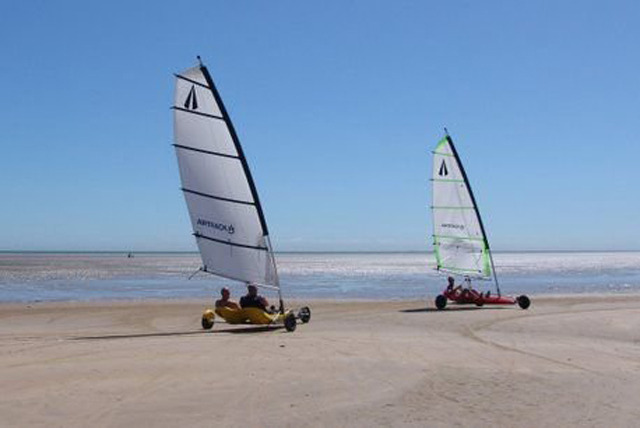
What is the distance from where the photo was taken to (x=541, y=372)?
1082 centimetres

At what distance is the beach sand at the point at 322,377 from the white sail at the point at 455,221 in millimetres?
9334

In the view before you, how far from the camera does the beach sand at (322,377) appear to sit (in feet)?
26.1

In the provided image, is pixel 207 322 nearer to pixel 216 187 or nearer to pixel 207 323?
pixel 207 323

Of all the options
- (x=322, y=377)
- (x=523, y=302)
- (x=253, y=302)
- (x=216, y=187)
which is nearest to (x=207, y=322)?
(x=253, y=302)

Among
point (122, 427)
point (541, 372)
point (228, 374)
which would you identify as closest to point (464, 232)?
point (541, 372)

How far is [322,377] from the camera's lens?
32.8 ft

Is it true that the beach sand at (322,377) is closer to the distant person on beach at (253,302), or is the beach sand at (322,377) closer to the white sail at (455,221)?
the distant person on beach at (253,302)

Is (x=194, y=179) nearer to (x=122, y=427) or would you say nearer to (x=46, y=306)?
(x=122, y=427)

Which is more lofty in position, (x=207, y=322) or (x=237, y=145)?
(x=237, y=145)

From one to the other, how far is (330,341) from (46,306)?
16.3m

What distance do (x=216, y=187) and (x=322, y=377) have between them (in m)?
7.68

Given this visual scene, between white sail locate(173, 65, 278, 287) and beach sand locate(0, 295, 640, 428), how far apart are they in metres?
1.62

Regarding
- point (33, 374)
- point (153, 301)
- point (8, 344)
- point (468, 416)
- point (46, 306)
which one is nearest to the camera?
point (468, 416)

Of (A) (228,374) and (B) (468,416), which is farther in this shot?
(A) (228,374)
